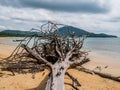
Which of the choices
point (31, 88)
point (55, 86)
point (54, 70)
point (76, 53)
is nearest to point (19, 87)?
point (31, 88)

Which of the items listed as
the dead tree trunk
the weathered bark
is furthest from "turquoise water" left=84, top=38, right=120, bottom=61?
the weathered bark

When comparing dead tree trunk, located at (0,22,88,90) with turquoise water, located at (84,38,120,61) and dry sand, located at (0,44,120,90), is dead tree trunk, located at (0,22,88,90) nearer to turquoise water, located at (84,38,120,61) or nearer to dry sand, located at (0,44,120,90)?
dry sand, located at (0,44,120,90)

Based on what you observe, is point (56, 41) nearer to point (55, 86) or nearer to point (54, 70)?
point (54, 70)

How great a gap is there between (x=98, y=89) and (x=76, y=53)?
209cm

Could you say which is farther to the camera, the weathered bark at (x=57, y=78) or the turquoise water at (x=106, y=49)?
the turquoise water at (x=106, y=49)

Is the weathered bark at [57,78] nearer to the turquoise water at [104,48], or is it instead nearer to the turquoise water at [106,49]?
the turquoise water at [106,49]

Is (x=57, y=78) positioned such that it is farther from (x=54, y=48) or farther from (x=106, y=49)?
(x=106, y=49)

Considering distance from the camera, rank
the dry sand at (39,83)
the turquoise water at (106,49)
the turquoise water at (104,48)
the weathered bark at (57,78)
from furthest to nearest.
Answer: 1. the turquoise water at (104,48)
2. the turquoise water at (106,49)
3. the dry sand at (39,83)
4. the weathered bark at (57,78)

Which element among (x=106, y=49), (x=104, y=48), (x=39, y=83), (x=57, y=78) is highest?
(x=57, y=78)

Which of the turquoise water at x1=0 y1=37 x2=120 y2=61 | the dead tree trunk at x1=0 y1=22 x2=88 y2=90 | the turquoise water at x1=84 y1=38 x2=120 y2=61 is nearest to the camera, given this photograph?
the dead tree trunk at x1=0 y1=22 x2=88 y2=90

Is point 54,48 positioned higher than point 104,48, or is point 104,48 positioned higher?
point 54,48

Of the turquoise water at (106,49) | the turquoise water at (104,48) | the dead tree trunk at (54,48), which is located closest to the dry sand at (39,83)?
the dead tree trunk at (54,48)

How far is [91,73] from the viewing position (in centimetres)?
991

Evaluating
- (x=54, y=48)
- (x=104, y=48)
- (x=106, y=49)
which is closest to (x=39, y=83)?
(x=54, y=48)
